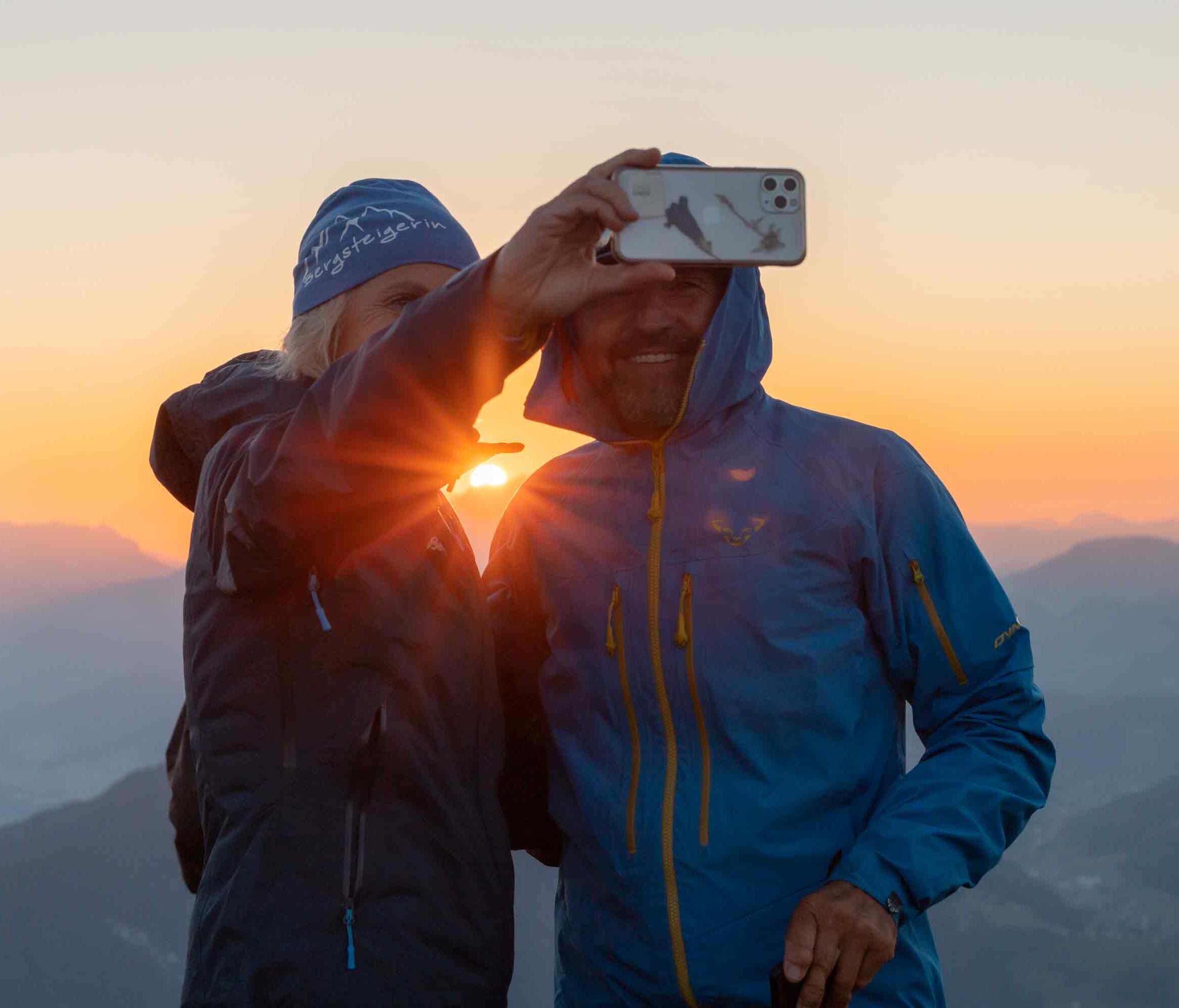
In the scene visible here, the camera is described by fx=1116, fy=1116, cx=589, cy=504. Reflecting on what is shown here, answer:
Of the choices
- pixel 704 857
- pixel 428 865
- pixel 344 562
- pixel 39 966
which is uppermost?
pixel 344 562

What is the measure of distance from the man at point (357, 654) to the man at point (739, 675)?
0.58m

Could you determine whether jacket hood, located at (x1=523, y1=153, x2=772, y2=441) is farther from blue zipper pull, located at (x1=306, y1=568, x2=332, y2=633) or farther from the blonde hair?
blue zipper pull, located at (x1=306, y1=568, x2=332, y2=633)

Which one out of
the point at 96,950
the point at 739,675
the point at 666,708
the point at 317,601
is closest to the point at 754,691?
the point at 739,675

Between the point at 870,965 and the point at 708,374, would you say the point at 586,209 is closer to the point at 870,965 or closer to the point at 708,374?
the point at 708,374

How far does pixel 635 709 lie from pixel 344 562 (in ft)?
4.04

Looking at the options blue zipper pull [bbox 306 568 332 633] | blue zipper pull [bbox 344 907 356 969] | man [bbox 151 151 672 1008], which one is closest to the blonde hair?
man [bbox 151 151 672 1008]

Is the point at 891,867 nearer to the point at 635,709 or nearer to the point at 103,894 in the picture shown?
the point at 635,709

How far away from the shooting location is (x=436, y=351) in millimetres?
2682

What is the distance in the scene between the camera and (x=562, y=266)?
109 inches

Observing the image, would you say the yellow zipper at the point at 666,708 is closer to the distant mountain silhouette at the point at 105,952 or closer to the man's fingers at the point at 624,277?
the man's fingers at the point at 624,277

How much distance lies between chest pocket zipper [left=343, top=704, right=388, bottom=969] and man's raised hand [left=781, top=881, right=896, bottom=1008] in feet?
4.06

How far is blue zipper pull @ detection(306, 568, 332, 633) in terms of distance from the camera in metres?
3.18

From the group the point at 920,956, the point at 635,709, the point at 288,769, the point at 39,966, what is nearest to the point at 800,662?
the point at 635,709

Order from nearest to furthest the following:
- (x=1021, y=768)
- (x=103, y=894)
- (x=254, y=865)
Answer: (x=254, y=865) → (x=1021, y=768) → (x=103, y=894)
